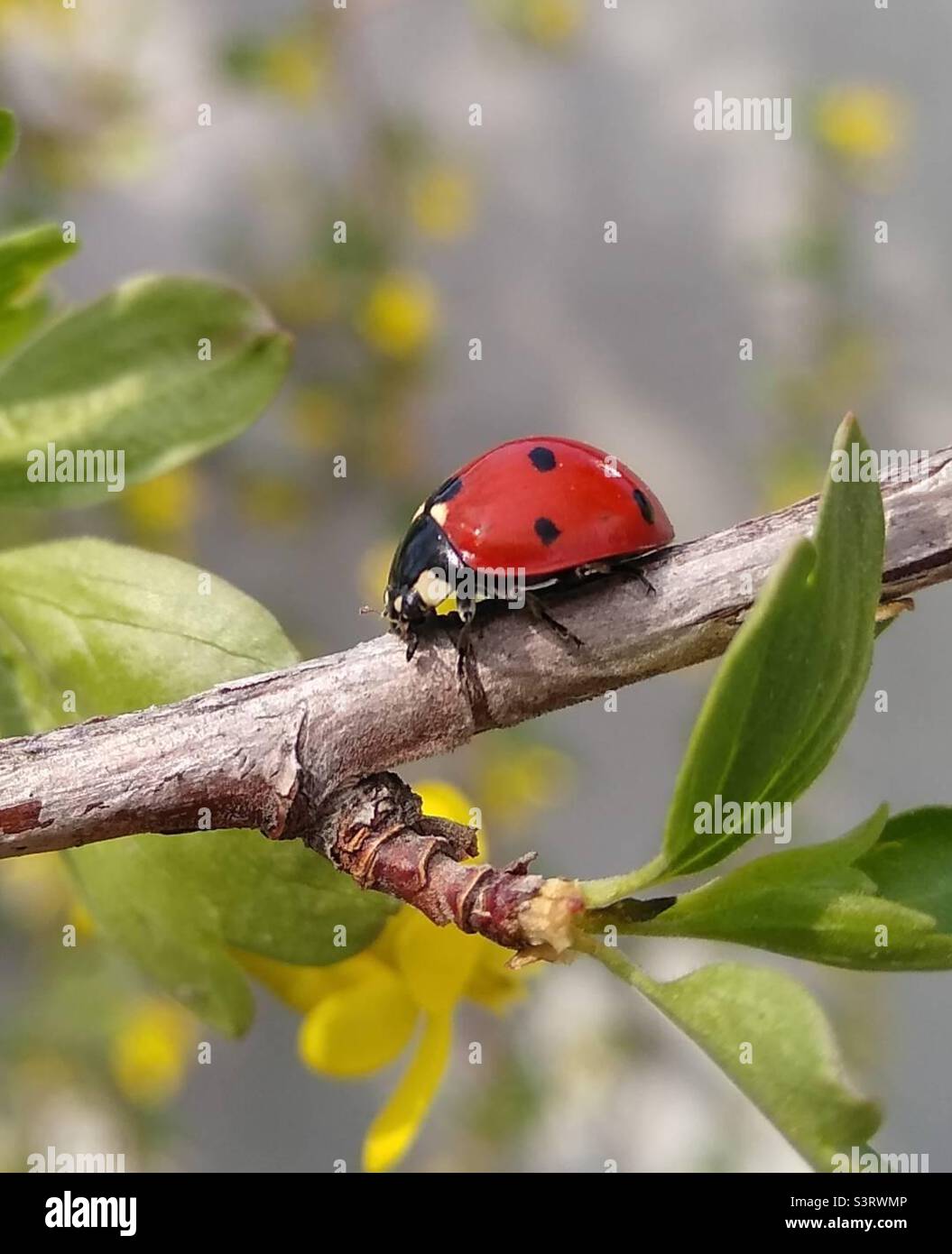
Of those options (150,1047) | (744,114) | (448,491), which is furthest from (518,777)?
(744,114)

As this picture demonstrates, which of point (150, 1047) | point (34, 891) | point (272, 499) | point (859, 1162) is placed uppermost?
point (272, 499)

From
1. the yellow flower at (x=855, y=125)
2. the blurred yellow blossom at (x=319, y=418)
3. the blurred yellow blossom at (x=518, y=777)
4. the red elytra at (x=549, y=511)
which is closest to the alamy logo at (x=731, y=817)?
the red elytra at (x=549, y=511)

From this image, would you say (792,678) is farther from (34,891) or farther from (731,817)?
(34,891)

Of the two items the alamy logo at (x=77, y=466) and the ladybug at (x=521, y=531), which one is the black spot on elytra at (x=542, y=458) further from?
the alamy logo at (x=77, y=466)

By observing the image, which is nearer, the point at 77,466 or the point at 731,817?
the point at 731,817

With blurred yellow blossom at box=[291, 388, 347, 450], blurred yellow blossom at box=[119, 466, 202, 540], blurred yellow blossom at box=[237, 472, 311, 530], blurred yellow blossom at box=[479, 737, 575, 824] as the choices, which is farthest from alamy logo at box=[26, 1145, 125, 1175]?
blurred yellow blossom at box=[291, 388, 347, 450]

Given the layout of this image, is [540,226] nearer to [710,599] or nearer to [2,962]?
[2,962]
